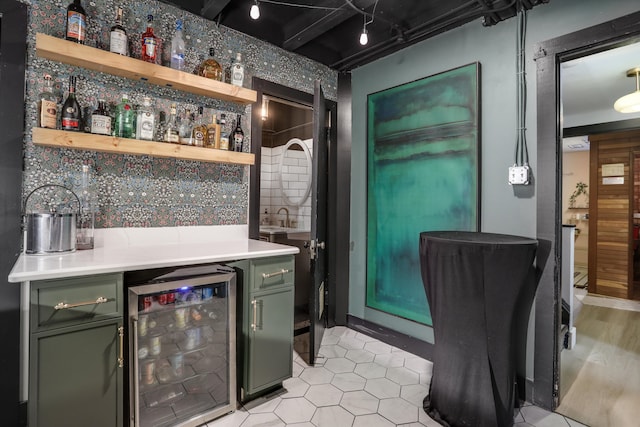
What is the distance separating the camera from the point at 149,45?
6.44ft

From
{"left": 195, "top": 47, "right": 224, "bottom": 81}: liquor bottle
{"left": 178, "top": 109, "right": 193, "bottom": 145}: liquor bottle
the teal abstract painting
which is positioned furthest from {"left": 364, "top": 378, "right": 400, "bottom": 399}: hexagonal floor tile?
{"left": 195, "top": 47, "right": 224, "bottom": 81}: liquor bottle

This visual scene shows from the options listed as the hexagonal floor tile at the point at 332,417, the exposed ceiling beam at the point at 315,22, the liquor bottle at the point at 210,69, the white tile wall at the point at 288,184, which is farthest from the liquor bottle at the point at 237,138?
the hexagonal floor tile at the point at 332,417

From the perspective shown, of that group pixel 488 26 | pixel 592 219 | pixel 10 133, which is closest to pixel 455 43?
pixel 488 26

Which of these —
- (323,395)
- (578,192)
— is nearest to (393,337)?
(323,395)

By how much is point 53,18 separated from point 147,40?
456mm

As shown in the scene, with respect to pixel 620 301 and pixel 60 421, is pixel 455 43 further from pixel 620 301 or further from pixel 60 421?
pixel 620 301

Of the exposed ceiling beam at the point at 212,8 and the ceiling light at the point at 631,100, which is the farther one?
the ceiling light at the point at 631,100

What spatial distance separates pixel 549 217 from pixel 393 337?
1556 millimetres

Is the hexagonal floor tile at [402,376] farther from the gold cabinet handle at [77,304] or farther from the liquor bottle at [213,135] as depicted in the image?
the liquor bottle at [213,135]

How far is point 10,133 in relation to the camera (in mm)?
1638

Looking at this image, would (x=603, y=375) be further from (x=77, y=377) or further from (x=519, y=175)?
(x=77, y=377)

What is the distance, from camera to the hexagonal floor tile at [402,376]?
2.24 meters

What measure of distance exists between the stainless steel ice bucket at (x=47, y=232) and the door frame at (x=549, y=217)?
268 cm

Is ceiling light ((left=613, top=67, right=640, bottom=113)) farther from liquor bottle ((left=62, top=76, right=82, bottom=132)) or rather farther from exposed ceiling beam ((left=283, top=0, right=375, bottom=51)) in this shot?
liquor bottle ((left=62, top=76, right=82, bottom=132))
